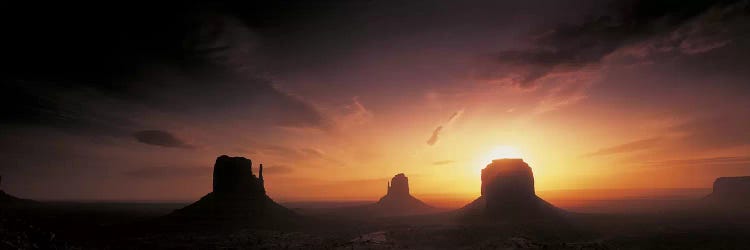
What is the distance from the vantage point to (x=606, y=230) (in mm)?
57469

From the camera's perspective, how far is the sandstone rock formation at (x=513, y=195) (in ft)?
229

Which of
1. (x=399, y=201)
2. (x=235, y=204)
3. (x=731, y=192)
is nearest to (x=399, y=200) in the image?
(x=399, y=201)

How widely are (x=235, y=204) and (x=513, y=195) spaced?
184ft

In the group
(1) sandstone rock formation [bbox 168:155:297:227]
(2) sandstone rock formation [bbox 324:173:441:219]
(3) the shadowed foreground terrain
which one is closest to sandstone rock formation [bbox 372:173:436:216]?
(2) sandstone rock formation [bbox 324:173:441:219]

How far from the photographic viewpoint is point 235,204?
7638 cm

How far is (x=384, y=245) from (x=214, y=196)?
4960cm

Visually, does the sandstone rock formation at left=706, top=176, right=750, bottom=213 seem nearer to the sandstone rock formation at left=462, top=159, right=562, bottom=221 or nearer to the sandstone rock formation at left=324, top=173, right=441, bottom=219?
the sandstone rock formation at left=462, top=159, right=562, bottom=221

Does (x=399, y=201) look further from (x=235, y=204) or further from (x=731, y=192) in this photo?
(x=731, y=192)

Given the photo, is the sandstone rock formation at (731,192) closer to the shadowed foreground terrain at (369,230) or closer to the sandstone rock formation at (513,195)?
the shadowed foreground terrain at (369,230)

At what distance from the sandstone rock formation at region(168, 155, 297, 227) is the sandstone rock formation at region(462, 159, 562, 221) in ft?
137

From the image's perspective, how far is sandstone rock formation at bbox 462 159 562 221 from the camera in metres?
69.9

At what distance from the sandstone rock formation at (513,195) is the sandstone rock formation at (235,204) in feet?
137

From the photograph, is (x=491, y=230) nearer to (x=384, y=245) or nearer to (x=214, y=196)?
(x=384, y=245)

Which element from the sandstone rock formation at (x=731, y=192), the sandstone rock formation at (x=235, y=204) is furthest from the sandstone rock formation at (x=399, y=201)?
the sandstone rock formation at (x=731, y=192)
